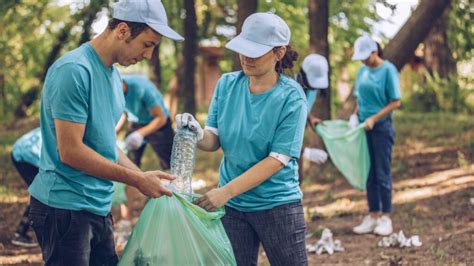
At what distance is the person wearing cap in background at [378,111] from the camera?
6766 mm

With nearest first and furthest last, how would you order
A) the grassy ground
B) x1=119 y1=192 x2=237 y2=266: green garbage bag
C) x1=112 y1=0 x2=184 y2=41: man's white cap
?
1. x1=112 y1=0 x2=184 y2=41: man's white cap
2. x1=119 y1=192 x2=237 y2=266: green garbage bag
3. the grassy ground

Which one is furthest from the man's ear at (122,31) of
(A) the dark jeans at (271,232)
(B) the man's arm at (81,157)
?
(A) the dark jeans at (271,232)

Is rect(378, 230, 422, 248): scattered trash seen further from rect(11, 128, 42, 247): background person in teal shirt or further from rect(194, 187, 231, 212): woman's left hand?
rect(194, 187, 231, 212): woman's left hand

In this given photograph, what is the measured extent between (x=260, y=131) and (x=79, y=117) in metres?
0.78

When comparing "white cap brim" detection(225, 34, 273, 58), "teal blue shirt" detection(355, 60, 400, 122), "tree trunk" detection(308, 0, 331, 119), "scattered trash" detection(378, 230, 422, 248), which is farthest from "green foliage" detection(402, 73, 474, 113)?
"white cap brim" detection(225, 34, 273, 58)

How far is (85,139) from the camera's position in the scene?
3.20 metres

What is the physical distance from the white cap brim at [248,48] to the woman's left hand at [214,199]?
1.85 ft

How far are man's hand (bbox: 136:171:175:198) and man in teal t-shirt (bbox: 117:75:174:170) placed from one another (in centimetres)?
347

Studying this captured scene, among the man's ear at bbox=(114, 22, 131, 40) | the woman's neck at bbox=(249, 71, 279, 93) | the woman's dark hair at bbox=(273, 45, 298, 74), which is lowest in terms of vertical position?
the woman's neck at bbox=(249, 71, 279, 93)

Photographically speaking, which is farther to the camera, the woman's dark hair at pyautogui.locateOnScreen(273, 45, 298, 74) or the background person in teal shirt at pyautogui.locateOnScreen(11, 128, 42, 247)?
the background person in teal shirt at pyautogui.locateOnScreen(11, 128, 42, 247)

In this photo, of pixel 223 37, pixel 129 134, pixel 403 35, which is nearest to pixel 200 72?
pixel 223 37

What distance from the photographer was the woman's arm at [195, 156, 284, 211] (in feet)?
11.2

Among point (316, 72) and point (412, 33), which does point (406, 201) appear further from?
point (316, 72)

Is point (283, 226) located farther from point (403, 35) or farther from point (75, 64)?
point (403, 35)
